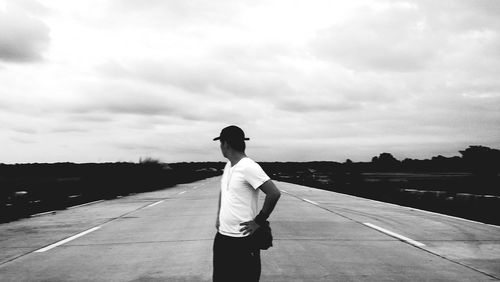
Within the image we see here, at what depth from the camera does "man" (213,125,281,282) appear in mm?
3441

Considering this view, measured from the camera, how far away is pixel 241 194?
3527 millimetres

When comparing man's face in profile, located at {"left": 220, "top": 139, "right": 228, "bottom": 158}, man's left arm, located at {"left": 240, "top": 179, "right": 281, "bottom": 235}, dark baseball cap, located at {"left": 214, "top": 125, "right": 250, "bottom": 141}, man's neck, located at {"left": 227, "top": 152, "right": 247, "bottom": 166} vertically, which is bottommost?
man's left arm, located at {"left": 240, "top": 179, "right": 281, "bottom": 235}

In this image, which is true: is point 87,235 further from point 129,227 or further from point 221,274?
point 221,274

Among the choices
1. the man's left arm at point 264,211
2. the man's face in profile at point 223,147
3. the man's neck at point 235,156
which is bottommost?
the man's left arm at point 264,211

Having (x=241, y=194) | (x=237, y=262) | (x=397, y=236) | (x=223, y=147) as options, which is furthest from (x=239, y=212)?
(x=397, y=236)

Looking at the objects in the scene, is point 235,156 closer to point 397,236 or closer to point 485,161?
point 397,236

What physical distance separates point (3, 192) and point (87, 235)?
8.81 metres

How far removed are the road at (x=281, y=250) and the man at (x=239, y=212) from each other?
2624 mm

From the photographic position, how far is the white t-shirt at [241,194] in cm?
343

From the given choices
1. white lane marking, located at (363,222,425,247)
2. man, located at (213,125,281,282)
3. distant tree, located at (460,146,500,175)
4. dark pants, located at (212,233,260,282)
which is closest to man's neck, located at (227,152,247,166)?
man, located at (213,125,281,282)

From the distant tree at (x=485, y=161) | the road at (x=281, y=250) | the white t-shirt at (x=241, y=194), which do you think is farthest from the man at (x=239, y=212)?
the distant tree at (x=485, y=161)

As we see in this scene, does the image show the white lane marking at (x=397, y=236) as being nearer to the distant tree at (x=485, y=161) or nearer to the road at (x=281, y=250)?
the road at (x=281, y=250)

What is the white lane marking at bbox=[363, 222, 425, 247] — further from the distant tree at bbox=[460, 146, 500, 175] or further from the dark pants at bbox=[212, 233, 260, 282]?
the distant tree at bbox=[460, 146, 500, 175]

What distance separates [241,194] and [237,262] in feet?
1.74
